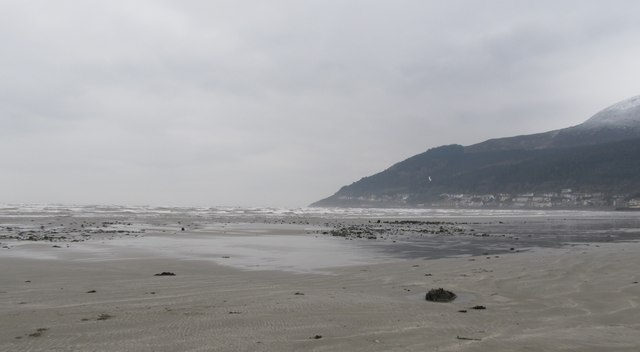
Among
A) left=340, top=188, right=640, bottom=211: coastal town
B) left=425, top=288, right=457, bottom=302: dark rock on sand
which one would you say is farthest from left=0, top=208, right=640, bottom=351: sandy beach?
left=340, top=188, right=640, bottom=211: coastal town

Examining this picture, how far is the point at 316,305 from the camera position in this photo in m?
7.07

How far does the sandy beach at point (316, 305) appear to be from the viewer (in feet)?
16.7

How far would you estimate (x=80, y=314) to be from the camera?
20.7 ft

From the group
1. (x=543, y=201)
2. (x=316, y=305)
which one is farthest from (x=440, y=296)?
(x=543, y=201)

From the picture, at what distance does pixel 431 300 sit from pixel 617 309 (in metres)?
2.82

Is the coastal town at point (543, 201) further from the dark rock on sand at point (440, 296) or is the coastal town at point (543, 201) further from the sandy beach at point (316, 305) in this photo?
the dark rock on sand at point (440, 296)

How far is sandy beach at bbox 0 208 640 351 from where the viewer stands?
16.7 ft

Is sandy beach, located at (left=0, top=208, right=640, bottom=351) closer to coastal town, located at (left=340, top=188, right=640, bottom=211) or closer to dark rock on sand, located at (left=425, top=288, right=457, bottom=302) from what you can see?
dark rock on sand, located at (left=425, top=288, right=457, bottom=302)

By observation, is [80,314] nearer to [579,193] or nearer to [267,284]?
[267,284]

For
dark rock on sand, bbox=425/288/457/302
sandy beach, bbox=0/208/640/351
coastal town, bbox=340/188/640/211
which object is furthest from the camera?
coastal town, bbox=340/188/640/211

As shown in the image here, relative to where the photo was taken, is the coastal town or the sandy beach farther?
the coastal town

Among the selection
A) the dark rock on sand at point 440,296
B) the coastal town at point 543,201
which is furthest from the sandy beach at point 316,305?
the coastal town at point 543,201

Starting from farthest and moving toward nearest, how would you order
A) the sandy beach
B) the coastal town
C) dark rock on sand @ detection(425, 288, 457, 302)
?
the coastal town < dark rock on sand @ detection(425, 288, 457, 302) < the sandy beach

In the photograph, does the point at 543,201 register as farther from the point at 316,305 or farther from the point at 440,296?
the point at 316,305
